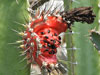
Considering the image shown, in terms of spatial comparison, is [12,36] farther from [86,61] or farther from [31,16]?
[86,61]

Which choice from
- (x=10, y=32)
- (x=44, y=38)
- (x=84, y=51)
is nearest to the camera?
(x=44, y=38)

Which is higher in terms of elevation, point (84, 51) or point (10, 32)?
point (10, 32)

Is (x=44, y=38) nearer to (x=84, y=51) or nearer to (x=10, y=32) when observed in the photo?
(x=10, y=32)

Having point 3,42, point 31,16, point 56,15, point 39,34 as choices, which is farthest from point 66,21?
point 3,42

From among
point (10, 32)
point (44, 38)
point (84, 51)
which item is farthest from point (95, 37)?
point (10, 32)

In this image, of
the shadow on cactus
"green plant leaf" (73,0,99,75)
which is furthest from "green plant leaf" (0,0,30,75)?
"green plant leaf" (73,0,99,75)

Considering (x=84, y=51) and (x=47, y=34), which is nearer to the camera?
(x=47, y=34)

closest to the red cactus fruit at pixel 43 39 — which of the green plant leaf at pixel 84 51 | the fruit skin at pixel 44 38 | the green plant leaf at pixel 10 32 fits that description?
the fruit skin at pixel 44 38
